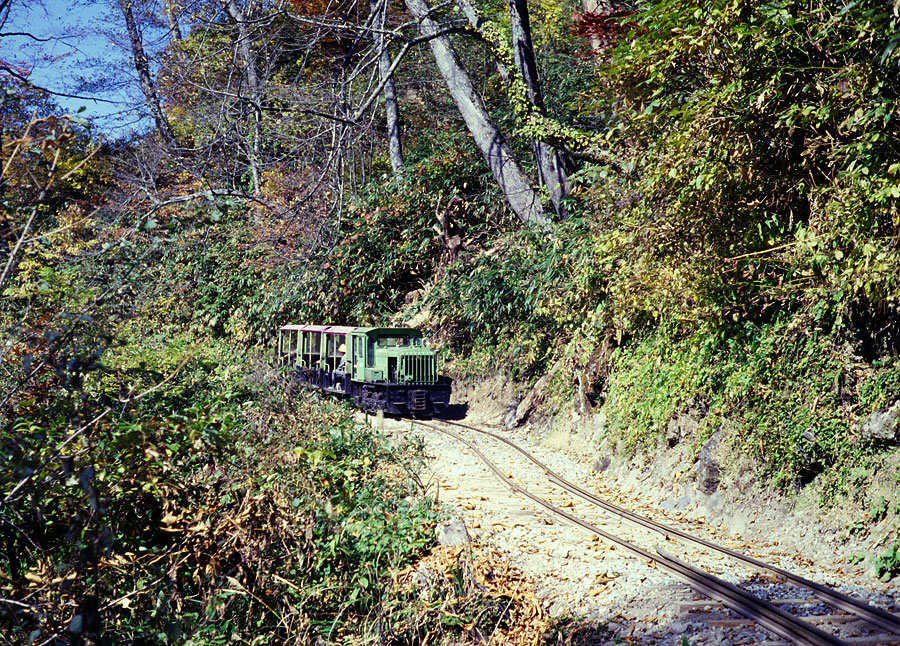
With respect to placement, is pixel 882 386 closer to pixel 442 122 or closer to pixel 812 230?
pixel 812 230

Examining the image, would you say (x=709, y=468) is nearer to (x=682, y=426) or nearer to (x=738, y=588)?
(x=682, y=426)

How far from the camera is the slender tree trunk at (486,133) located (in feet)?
53.5

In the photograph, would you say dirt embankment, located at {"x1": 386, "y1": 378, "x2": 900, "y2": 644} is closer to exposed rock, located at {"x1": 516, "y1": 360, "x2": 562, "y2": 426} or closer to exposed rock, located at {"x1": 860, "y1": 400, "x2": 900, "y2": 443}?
exposed rock, located at {"x1": 860, "y1": 400, "x2": 900, "y2": 443}

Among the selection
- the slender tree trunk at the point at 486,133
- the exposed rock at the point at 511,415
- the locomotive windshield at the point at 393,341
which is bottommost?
the exposed rock at the point at 511,415

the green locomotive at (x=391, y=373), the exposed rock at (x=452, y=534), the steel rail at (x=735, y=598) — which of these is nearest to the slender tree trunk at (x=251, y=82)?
the green locomotive at (x=391, y=373)

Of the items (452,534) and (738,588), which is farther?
(452,534)

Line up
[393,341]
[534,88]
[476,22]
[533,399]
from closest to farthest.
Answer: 1. [534,88]
2. [476,22]
3. [533,399]
4. [393,341]

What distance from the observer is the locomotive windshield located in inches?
658

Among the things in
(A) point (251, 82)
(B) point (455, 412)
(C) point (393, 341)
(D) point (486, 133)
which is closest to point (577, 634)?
(C) point (393, 341)

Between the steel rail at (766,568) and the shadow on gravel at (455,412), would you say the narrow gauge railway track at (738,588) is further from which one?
the shadow on gravel at (455,412)

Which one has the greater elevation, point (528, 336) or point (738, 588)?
point (528, 336)

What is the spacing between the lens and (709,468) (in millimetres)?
9500

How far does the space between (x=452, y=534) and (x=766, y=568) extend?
3.17 m

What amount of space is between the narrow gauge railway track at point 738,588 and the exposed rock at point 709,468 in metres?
0.95
